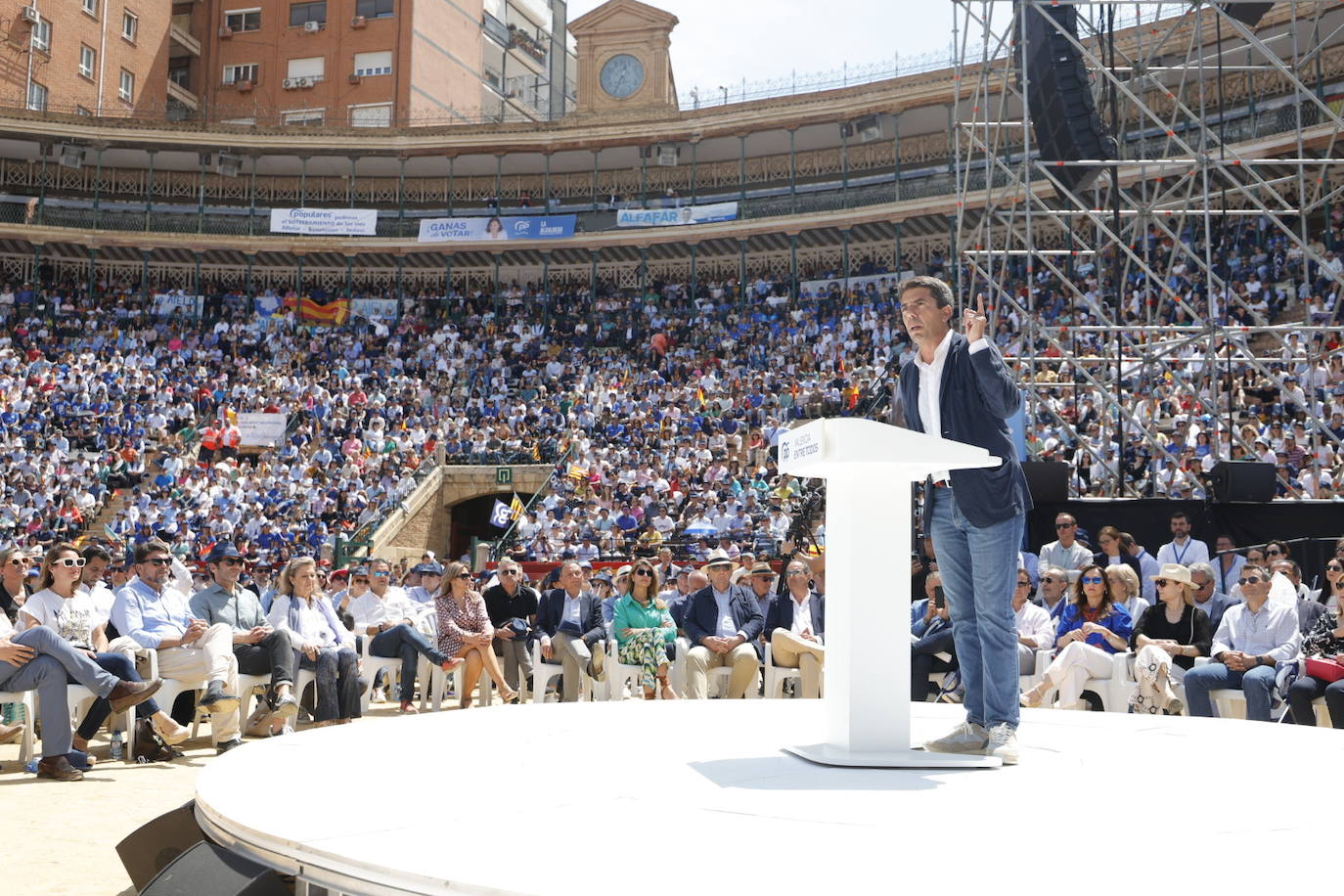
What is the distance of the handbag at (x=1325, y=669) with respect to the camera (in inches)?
263

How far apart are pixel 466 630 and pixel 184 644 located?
2923 millimetres

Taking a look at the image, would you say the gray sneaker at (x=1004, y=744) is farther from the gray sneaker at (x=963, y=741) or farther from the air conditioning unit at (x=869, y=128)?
the air conditioning unit at (x=869, y=128)

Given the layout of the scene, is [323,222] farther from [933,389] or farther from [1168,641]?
[933,389]

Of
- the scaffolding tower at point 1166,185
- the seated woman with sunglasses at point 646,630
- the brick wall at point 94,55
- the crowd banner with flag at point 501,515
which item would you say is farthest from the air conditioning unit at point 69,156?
the seated woman with sunglasses at point 646,630

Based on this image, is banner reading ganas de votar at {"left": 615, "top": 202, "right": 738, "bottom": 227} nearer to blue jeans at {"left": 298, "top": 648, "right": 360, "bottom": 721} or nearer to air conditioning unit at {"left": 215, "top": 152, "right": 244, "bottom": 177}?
air conditioning unit at {"left": 215, "top": 152, "right": 244, "bottom": 177}

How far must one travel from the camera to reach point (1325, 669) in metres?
6.75

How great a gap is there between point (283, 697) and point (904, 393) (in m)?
5.48

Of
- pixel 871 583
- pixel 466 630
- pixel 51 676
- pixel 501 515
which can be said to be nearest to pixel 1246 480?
pixel 466 630

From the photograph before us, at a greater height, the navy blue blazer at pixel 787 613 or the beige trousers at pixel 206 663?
the navy blue blazer at pixel 787 613

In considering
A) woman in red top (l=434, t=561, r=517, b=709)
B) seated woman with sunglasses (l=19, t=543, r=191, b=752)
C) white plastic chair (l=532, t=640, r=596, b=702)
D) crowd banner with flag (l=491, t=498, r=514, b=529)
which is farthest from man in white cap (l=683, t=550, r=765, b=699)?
crowd banner with flag (l=491, t=498, r=514, b=529)

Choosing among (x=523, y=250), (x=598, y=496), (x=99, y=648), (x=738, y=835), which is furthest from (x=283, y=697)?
(x=523, y=250)

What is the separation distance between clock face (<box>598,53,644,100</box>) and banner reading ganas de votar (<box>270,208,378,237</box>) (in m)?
7.75

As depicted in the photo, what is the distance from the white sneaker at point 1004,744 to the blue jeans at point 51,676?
5232mm

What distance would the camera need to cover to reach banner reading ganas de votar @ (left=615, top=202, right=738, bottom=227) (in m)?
30.5
